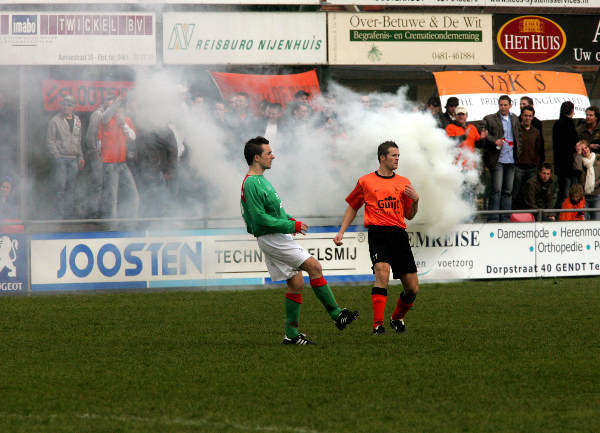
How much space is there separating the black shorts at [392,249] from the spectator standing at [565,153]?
810cm

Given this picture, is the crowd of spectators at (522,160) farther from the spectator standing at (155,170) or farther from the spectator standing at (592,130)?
the spectator standing at (155,170)

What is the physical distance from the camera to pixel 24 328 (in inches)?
413

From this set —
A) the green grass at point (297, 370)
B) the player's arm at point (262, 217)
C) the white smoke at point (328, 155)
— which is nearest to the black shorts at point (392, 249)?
the green grass at point (297, 370)

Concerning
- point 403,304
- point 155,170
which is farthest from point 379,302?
point 155,170

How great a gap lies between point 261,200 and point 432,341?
81.7 inches

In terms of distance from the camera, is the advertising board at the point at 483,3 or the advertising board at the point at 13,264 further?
the advertising board at the point at 483,3

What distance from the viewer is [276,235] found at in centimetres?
880

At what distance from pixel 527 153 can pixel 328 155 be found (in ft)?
11.2

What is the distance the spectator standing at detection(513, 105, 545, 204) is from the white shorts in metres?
8.54

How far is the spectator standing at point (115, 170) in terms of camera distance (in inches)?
617

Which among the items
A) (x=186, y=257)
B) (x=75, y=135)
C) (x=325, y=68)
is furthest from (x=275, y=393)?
(x=325, y=68)

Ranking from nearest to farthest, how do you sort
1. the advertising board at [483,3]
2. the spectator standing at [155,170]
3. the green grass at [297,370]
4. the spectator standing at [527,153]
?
the green grass at [297,370], the spectator standing at [155,170], the spectator standing at [527,153], the advertising board at [483,3]

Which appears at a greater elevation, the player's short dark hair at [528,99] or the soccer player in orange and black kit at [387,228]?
the player's short dark hair at [528,99]

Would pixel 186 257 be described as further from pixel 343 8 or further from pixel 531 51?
pixel 531 51
